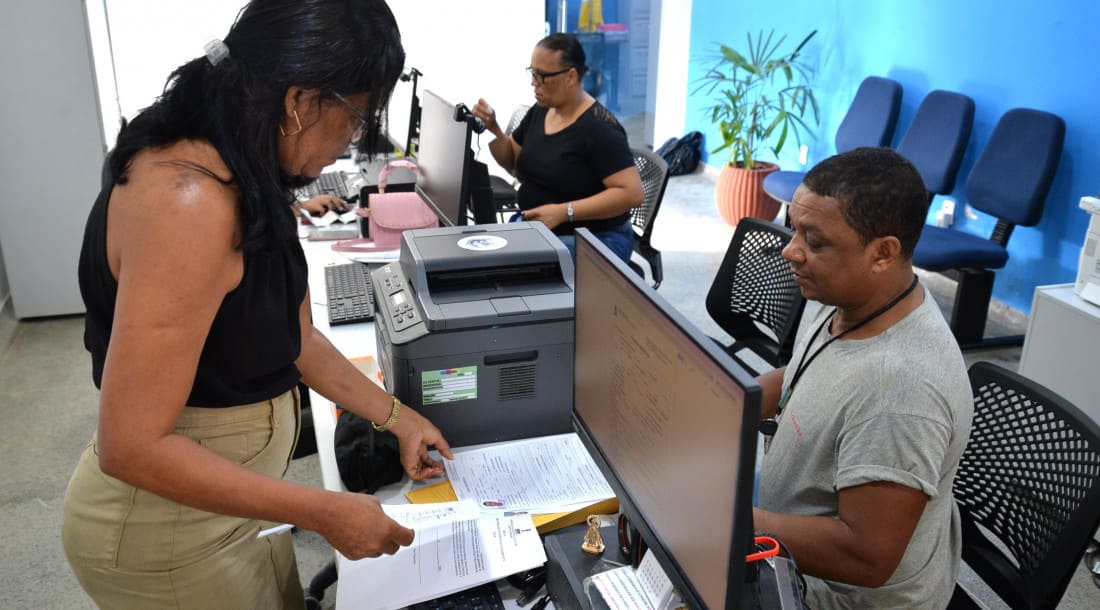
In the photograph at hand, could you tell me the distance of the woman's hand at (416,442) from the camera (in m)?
1.46

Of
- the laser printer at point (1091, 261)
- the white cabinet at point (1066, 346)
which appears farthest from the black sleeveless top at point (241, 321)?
the laser printer at point (1091, 261)

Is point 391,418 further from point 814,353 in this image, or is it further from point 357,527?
point 814,353

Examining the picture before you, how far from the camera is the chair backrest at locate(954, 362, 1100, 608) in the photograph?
4.23ft

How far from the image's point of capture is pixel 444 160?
2316mm

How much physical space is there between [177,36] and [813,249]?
16.2 feet

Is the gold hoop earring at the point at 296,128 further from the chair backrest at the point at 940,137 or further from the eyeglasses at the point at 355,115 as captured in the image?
the chair backrest at the point at 940,137

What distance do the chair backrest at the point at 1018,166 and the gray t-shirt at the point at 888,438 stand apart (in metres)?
2.67

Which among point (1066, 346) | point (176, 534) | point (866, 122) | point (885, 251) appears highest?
point (885, 251)

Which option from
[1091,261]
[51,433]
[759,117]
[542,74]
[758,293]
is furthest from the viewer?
[759,117]

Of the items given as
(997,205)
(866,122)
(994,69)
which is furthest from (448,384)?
(866,122)

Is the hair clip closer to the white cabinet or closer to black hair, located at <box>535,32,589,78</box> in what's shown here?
black hair, located at <box>535,32,589,78</box>

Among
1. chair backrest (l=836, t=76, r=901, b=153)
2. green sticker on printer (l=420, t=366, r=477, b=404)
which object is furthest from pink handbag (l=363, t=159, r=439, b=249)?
chair backrest (l=836, t=76, r=901, b=153)

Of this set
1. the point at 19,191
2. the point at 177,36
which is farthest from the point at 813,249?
the point at 177,36

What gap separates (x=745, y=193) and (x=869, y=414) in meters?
4.26
